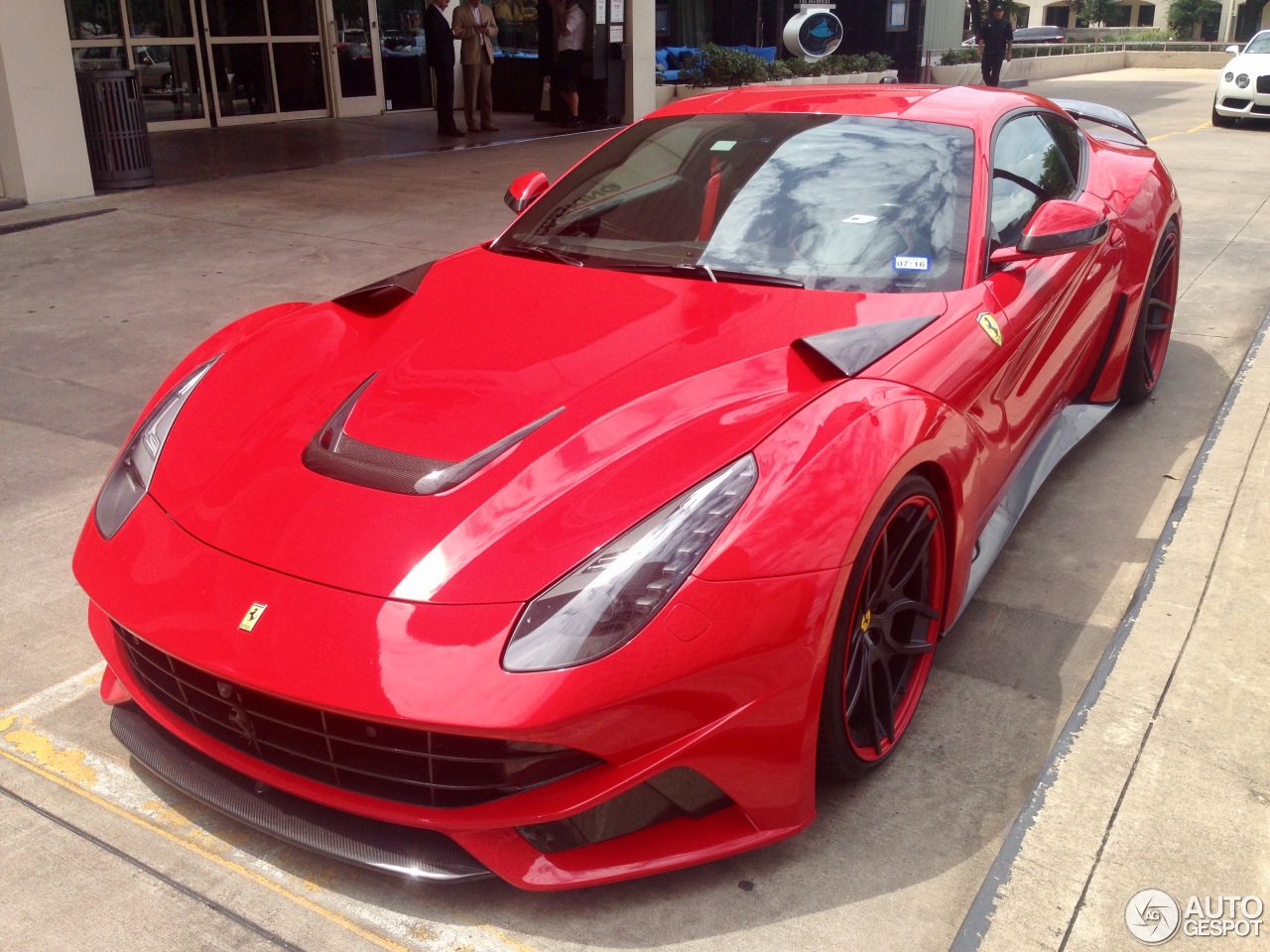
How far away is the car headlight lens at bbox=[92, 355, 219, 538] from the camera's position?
2533mm

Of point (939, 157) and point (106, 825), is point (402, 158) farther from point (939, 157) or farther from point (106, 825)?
point (106, 825)

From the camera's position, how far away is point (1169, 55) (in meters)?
36.0

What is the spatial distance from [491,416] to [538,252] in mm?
1130

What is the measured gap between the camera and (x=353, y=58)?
16.6 m

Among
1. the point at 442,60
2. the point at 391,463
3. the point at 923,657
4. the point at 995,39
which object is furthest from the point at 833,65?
Result: the point at 391,463

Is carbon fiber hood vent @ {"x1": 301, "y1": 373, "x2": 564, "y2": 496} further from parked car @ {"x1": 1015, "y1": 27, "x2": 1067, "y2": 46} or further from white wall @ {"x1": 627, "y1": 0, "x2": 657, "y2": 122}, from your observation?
parked car @ {"x1": 1015, "y1": 27, "x2": 1067, "y2": 46}

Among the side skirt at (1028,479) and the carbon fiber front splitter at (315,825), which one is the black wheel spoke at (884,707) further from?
the carbon fiber front splitter at (315,825)

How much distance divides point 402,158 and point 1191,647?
10833 millimetres

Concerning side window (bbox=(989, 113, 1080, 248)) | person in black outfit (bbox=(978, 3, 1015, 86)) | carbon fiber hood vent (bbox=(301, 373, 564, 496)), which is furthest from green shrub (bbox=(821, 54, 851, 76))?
carbon fiber hood vent (bbox=(301, 373, 564, 496))

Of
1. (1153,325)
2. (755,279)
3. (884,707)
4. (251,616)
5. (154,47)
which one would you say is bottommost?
(884,707)

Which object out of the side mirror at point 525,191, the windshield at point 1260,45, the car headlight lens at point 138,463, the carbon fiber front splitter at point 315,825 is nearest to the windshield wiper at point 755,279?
the side mirror at point 525,191

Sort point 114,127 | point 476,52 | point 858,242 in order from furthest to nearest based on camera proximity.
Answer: point 476,52, point 114,127, point 858,242

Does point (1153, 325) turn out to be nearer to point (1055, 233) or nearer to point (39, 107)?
point (1055, 233)

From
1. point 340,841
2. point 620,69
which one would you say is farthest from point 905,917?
point 620,69
